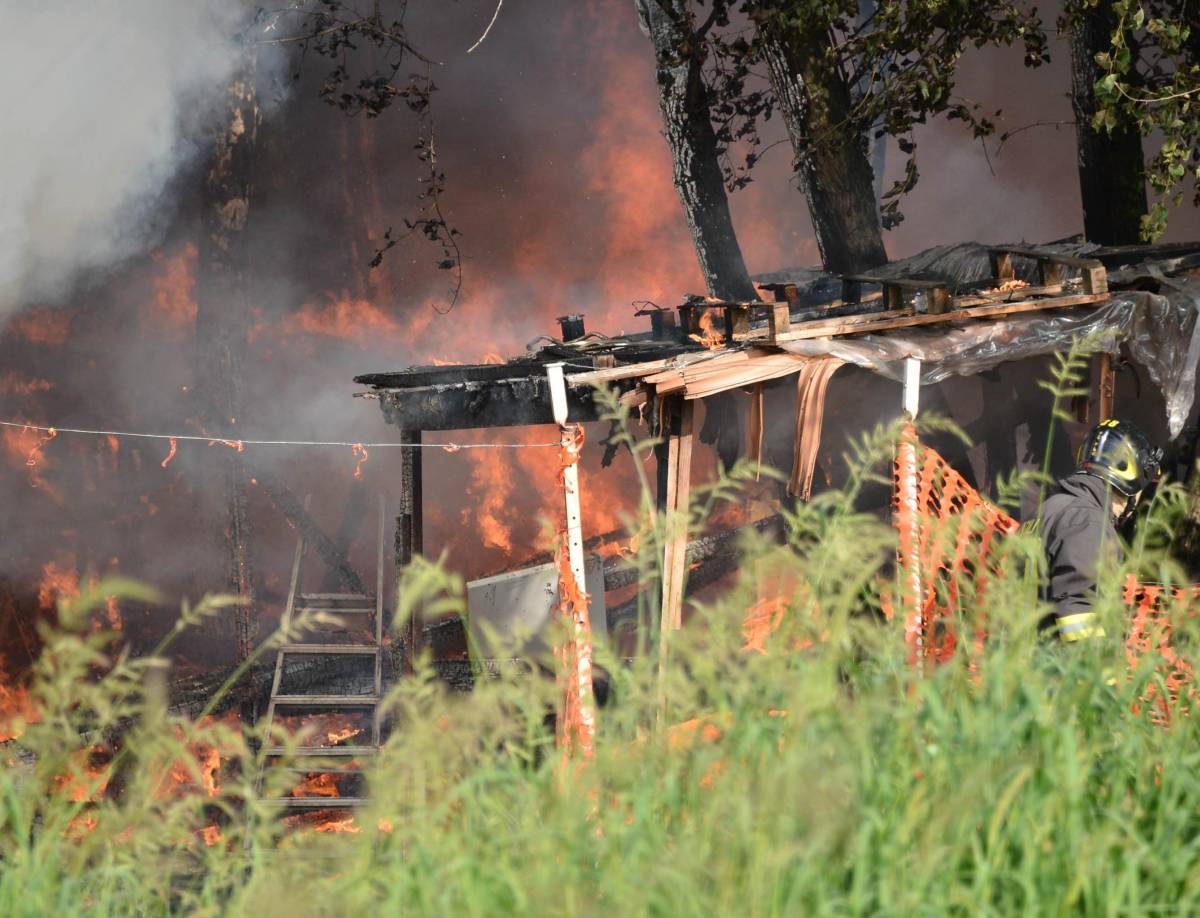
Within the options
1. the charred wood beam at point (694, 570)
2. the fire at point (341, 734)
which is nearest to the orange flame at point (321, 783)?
the fire at point (341, 734)

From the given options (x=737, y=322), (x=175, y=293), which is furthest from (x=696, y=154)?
(x=175, y=293)

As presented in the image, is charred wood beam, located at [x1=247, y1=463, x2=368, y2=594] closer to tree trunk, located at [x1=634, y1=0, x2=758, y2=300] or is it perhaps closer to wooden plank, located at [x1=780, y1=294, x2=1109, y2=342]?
tree trunk, located at [x1=634, y1=0, x2=758, y2=300]

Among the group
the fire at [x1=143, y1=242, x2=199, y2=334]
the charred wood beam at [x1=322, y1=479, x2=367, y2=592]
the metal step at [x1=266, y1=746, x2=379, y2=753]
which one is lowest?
the metal step at [x1=266, y1=746, x2=379, y2=753]

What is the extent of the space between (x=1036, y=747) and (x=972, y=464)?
9.14 meters

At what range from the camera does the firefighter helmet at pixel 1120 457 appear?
20.6 ft

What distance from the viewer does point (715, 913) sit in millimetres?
2137

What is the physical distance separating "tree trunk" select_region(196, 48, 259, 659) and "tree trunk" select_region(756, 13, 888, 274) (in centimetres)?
615

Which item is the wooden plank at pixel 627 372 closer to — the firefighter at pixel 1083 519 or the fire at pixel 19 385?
the firefighter at pixel 1083 519

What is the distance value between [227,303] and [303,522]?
8.71ft

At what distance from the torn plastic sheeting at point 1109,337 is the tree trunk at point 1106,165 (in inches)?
136

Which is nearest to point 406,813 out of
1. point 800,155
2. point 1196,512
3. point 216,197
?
point 1196,512

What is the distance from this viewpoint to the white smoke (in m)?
15.0

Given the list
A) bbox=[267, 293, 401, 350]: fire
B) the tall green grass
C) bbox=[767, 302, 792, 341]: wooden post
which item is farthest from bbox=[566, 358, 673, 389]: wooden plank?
bbox=[267, 293, 401, 350]: fire

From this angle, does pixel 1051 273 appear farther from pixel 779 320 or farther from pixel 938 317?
pixel 779 320
